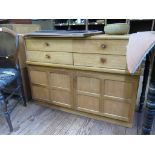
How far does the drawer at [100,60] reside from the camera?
119cm

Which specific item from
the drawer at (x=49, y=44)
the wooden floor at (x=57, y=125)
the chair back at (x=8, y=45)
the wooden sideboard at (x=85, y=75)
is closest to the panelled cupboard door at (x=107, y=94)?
the wooden sideboard at (x=85, y=75)

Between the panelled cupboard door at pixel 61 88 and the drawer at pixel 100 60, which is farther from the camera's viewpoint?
the panelled cupboard door at pixel 61 88

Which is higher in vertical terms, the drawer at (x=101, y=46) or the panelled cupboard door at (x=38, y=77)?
the drawer at (x=101, y=46)

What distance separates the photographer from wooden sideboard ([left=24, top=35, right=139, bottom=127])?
3.97 ft

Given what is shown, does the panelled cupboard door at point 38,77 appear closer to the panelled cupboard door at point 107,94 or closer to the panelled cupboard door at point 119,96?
the panelled cupboard door at point 107,94

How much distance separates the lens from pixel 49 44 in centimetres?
141

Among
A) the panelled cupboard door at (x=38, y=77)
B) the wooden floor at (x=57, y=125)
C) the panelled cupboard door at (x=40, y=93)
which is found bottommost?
the wooden floor at (x=57, y=125)

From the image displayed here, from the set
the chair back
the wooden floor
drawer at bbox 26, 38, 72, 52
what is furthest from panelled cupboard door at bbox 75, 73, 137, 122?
the chair back

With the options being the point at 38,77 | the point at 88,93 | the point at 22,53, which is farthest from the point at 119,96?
the point at 22,53

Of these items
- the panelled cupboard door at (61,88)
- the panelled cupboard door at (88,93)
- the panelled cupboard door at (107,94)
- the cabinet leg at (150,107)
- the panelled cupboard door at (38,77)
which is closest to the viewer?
the cabinet leg at (150,107)

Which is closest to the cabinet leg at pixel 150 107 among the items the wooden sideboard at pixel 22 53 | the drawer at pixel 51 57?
the drawer at pixel 51 57

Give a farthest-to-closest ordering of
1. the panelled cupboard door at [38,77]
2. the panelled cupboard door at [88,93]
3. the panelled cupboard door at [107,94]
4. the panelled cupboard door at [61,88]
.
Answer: the panelled cupboard door at [38,77], the panelled cupboard door at [61,88], the panelled cupboard door at [88,93], the panelled cupboard door at [107,94]

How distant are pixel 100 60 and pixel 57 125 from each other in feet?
2.34
